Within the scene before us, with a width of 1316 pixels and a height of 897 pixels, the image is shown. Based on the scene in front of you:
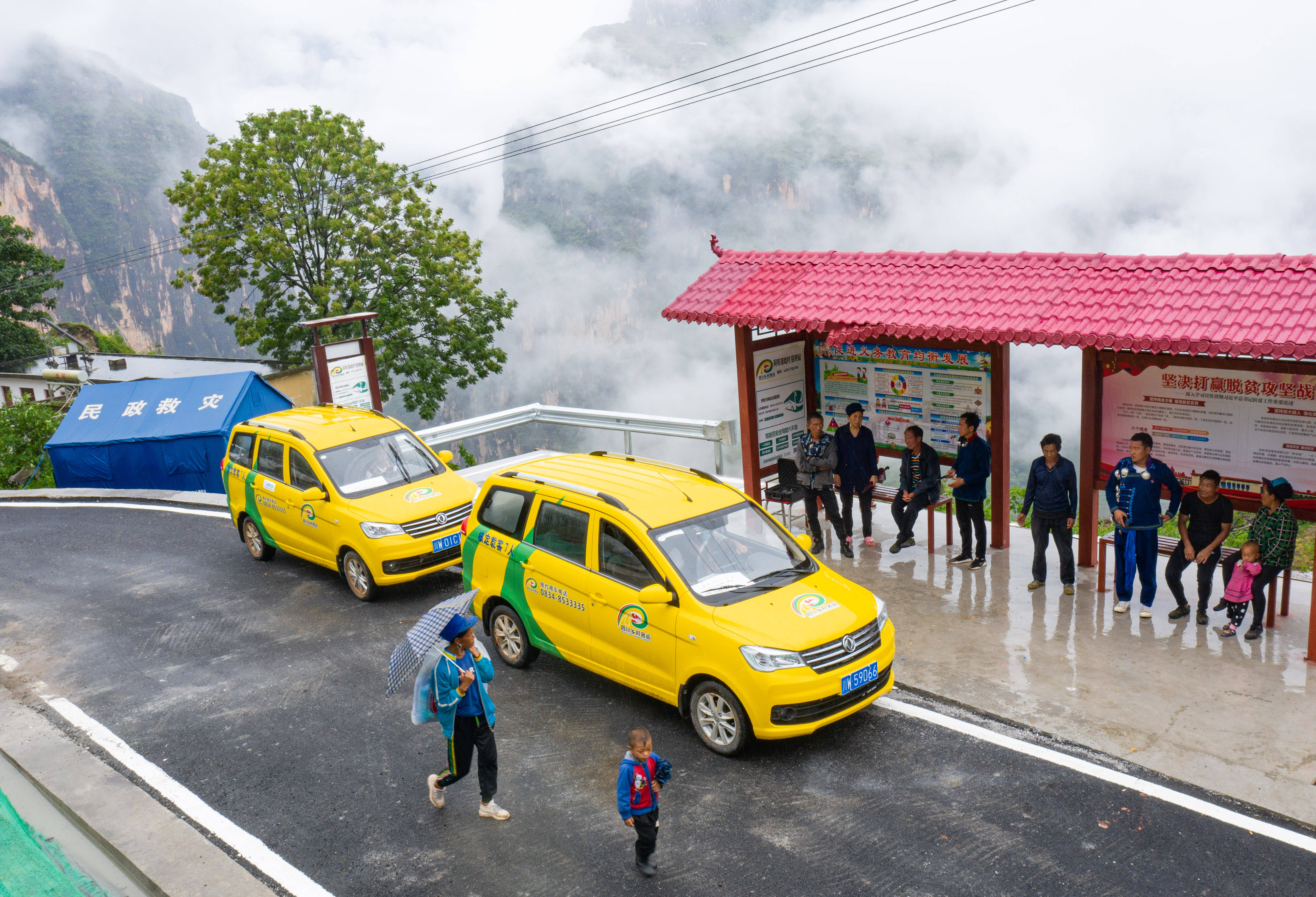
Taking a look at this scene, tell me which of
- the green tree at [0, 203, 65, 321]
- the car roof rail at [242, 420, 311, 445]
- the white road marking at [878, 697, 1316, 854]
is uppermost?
the green tree at [0, 203, 65, 321]

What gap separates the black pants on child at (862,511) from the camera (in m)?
11.7

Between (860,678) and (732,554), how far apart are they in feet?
4.61

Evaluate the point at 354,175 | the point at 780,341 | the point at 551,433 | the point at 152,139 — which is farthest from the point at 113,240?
the point at 780,341

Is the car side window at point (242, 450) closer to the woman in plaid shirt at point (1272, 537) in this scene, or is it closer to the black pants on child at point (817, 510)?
the black pants on child at point (817, 510)

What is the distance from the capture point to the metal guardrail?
1312 cm

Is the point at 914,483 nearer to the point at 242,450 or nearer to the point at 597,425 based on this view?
the point at 597,425

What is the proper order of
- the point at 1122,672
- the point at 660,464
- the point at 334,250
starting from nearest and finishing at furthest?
the point at 1122,672 → the point at 660,464 → the point at 334,250

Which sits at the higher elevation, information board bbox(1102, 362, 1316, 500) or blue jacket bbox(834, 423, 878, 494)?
information board bbox(1102, 362, 1316, 500)

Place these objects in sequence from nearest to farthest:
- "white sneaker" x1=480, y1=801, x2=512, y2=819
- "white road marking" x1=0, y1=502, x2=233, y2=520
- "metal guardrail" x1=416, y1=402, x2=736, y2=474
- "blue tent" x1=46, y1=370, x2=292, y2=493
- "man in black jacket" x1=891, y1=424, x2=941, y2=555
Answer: "white sneaker" x1=480, y1=801, x2=512, y2=819 → "man in black jacket" x1=891, y1=424, x2=941, y2=555 → "metal guardrail" x1=416, y1=402, x2=736, y2=474 → "white road marking" x1=0, y1=502, x2=233, y2=520 → "blue tent" x1=46, y1=370, x2=292, y2=493

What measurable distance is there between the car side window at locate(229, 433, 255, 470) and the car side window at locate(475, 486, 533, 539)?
4753 millimetres

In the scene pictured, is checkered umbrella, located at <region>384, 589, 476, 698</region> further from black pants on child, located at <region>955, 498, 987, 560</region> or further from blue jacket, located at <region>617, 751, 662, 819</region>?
black pants on child, located at <region>955, 498, 987, 560</region>

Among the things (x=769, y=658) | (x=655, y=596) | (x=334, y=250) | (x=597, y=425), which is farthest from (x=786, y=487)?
(x=334, y=250)

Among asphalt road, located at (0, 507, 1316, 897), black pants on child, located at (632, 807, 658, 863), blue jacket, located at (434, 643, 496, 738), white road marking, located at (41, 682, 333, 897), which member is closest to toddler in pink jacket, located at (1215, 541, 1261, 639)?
asphalt road, located at (0, 507, 1316, 897)

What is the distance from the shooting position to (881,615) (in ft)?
25.8
